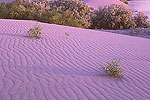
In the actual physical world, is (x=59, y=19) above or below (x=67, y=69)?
above

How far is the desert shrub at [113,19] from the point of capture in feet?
67.3

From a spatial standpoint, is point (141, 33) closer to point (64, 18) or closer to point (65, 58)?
point (64, 18)

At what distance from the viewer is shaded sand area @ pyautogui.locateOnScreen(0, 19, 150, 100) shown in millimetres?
4770

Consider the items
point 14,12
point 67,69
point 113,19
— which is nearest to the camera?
point 67,69

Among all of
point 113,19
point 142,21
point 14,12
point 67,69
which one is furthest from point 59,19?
point 67,69

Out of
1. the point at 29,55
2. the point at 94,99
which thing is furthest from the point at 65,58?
the point at 94,99

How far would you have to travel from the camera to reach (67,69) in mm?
6082

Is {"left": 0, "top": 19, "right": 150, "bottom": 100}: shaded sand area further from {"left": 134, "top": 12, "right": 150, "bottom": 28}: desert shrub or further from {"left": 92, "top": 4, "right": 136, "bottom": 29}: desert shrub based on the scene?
{"left": 134, "top": 12, "right": 150, "bottom": 28}: desert shrub

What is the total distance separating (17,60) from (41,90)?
1920 millimetres

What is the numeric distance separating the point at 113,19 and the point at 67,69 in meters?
15.2

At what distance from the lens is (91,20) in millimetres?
21078

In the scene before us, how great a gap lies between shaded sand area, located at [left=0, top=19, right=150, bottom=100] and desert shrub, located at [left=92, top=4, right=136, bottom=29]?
11165 millimetres

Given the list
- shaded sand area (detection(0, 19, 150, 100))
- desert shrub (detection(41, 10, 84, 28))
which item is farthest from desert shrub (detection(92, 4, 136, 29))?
shaded sand area (detection(0, 19, 150, 100))

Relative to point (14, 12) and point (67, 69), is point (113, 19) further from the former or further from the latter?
point (67, 69)
